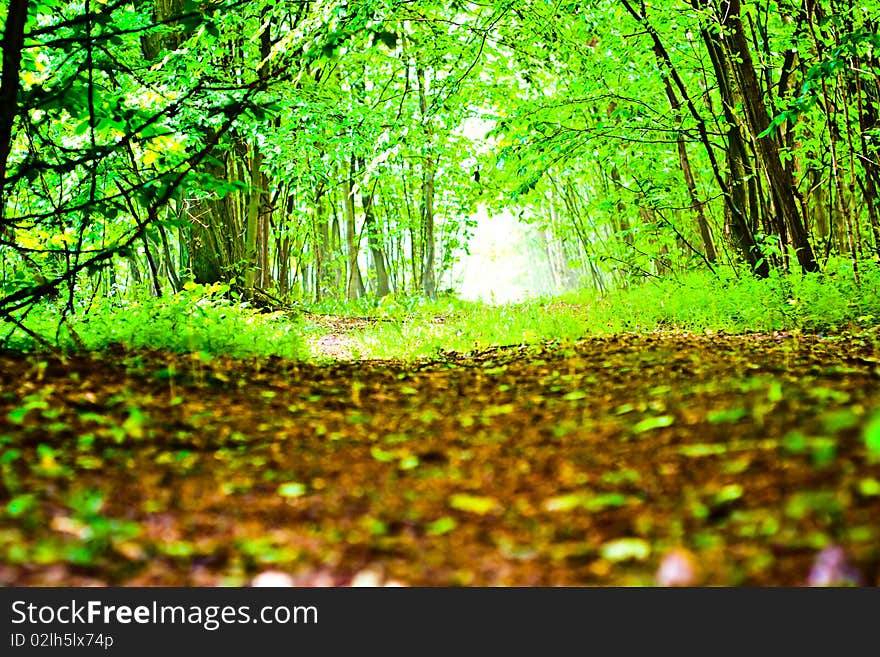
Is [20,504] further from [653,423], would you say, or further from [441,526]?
[653,423]

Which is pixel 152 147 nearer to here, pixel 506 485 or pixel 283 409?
pixel 283 409

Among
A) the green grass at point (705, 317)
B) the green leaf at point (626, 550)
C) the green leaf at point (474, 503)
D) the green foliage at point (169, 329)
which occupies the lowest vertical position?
the green leaf at point (626, 550)

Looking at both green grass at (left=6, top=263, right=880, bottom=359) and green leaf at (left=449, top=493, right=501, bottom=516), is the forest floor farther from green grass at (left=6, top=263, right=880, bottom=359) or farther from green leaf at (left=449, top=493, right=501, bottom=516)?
green grass at (left=6, top=263, right=880, bottom=359)

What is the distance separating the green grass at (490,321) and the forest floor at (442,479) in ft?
4.67

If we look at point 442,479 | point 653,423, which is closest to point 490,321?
point 653,423

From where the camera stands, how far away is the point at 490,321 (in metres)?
8.82

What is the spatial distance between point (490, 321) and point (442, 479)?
628 cm

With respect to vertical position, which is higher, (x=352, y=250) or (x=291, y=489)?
(x=352, y=250)

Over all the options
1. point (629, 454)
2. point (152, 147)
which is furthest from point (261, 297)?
point (629, 454)

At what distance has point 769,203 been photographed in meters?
8.23

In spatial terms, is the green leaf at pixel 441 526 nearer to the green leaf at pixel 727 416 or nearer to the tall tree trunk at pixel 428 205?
the green leaf at pixel 727 416

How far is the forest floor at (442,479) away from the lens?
193 cm

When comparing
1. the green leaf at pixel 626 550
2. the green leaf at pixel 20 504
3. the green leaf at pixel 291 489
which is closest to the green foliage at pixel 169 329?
the green leaf at pixel 20 504

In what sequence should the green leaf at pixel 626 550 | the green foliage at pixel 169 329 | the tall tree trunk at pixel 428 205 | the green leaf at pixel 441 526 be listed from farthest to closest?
1. the tall tree trunk at pixel 428 205
2. the green foliage at pixel 169 329
3. the green leaf at pixel 441 526
4. the green leaf at pixel 626 550
